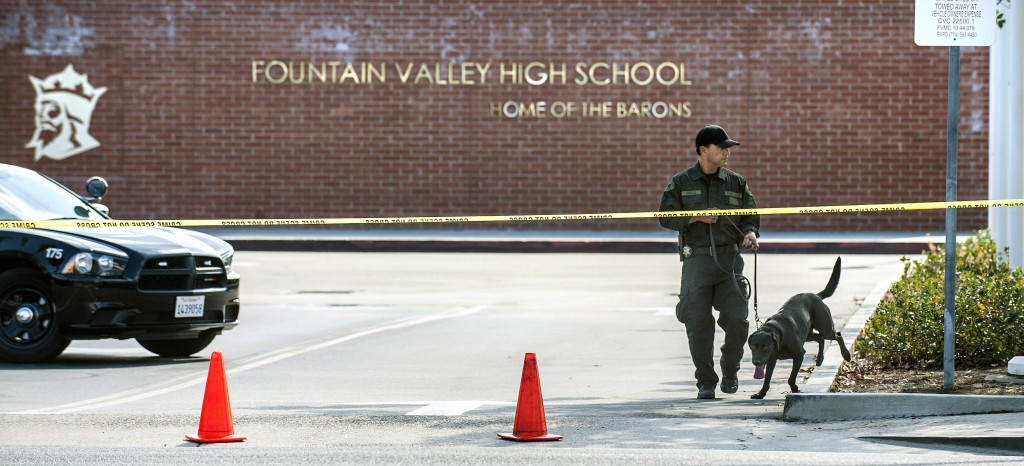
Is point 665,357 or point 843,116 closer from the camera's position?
point 665,357

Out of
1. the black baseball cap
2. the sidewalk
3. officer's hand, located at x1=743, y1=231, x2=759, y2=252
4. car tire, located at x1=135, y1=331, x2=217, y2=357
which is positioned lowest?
car tire, located at x1=135, y1=331, x2=217, y2=357

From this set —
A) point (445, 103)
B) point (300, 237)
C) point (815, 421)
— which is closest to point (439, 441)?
point (815, 421)

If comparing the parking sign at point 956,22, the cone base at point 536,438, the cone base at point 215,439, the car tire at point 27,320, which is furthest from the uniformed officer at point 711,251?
the car tire at point 27,320

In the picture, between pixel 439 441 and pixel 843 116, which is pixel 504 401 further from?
pixel 843 116

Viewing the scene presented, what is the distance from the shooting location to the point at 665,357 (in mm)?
12656

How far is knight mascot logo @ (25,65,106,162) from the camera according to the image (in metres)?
31.0

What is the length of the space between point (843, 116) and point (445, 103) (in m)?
7.08

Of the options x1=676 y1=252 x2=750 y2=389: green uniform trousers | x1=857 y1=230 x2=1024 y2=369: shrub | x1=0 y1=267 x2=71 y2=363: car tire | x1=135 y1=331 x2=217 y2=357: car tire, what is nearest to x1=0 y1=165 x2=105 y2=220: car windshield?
x1=0 y1=267 x2=71 y2=363: car tire

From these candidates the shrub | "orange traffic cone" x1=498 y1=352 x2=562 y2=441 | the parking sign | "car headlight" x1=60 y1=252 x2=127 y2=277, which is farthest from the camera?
"car headlight" x1=60 y1=252 x2=127 y2=277

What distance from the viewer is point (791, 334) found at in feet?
32.2

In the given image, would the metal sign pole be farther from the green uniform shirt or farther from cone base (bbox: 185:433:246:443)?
cone base (bbox: 185:433:246:443)

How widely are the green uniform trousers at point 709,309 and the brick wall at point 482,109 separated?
19.3m

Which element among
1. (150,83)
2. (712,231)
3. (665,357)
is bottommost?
(665,357)

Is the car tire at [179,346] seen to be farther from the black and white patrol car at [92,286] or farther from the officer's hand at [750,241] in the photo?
the officer's hand at [750,241]
